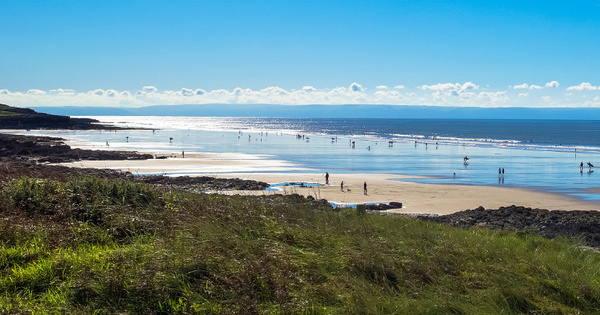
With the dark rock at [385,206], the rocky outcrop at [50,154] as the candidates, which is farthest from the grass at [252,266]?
the rocky outcrop at [50,154]

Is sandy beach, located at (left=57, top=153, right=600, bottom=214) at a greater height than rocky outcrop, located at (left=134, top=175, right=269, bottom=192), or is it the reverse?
rocky outcrop, located at (left=134, top=175, right=269, bottom=192)

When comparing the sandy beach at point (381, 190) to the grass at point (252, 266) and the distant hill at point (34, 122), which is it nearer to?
the grass at point (252, 266)

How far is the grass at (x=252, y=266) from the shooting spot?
17.4 ft

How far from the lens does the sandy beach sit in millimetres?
30078

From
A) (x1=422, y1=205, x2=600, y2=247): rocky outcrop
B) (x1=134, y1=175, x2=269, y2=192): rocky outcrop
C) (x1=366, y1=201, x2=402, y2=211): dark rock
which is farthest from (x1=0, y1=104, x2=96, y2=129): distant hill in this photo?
(x1=422, y1=205, x2=600, y2=247): rocky outcrop

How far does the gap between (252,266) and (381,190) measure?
3028cm

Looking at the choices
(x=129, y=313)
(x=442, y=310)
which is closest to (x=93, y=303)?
(x=129, y=313)

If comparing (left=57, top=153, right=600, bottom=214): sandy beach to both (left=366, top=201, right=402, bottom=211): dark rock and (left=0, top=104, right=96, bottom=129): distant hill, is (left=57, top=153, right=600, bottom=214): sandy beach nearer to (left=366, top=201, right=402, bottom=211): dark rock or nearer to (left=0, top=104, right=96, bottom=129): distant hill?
(left=366, top=201, right=402, bottom=211): dark rock

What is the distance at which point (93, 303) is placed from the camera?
504 centimetres

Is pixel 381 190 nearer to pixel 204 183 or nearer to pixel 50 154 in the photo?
pixel 204 183

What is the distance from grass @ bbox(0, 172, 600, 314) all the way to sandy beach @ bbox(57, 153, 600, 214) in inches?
474

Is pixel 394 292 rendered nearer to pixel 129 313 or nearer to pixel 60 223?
pixel 129 313

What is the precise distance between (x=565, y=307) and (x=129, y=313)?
4.87m

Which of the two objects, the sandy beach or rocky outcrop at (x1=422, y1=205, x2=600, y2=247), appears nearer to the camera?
rocky outcrop at (x1=422, y1=205, x2=600, y2=247)
